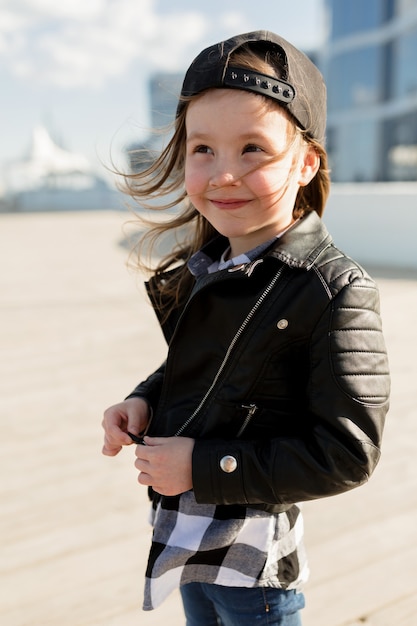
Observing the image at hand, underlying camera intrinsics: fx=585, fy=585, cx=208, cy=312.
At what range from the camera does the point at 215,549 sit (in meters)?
0.95

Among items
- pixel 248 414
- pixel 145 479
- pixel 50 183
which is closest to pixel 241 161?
pixel 248 414

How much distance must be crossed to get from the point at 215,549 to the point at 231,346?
338 mm

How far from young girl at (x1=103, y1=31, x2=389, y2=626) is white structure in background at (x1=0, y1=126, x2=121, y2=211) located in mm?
16815

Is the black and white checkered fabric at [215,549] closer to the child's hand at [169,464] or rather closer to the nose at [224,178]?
the child's hand at [169,464]

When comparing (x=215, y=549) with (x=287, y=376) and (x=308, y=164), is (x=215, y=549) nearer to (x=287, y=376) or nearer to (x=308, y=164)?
(x=287, y=376)

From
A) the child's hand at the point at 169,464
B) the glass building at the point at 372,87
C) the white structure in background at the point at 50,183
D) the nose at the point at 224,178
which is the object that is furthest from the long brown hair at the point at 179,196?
the glass building at the point at 372,87

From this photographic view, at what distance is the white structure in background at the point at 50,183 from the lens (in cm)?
2617

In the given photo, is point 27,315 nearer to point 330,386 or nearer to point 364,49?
point 330,386

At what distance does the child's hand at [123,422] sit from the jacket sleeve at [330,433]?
9.5 inches

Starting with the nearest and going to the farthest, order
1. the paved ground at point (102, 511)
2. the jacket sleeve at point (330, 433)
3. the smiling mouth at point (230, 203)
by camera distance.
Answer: the jacket sleeve at point (330, 433) < the smiling mouth at point (230, 203) < the paved ground at point (102, 511)

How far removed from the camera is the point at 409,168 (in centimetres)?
2897

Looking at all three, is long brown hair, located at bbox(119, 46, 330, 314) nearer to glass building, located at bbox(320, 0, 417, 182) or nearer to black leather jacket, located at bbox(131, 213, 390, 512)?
black leather jacket, located at bbox(131, 213, 390, 512)

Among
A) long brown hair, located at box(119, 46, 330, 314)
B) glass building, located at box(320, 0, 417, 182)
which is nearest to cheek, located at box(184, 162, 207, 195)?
long brown hair, located at box(119, 46, 330, 314)

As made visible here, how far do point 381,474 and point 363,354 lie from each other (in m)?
1.67
